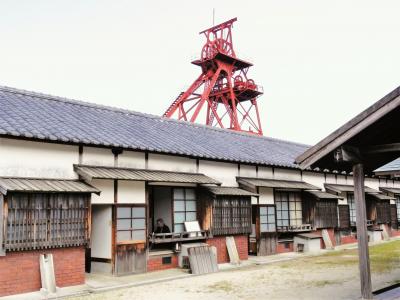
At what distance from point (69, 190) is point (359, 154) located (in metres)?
6.92

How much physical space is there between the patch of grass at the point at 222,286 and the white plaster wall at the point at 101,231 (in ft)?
10.8

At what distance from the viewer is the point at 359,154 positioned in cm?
800

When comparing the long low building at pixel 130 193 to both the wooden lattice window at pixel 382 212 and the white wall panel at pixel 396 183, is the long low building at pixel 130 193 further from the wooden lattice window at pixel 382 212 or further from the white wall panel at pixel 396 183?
the white wall panel at pixel 396 183

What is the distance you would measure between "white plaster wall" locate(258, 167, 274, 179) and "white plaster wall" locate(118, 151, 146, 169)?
6.34 meters

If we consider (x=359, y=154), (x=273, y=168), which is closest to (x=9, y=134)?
(x=359, y=154)

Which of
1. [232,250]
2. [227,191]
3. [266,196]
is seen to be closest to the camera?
[232,250]

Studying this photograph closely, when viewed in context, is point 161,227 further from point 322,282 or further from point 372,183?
point 372,183

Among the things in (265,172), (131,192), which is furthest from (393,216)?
(131,192)

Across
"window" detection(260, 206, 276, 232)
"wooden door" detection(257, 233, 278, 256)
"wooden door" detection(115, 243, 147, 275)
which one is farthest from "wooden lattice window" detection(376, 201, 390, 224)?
"wooden door" detection(115, 243, 147, 275)

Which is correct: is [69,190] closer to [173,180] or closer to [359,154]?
[173,180]

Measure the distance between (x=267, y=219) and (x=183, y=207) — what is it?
4707mm

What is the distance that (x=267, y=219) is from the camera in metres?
18.0

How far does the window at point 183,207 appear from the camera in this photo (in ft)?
48.0

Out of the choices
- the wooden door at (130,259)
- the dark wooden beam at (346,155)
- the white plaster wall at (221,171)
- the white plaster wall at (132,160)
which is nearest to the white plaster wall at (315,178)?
the white plaster wall at (221,171)
